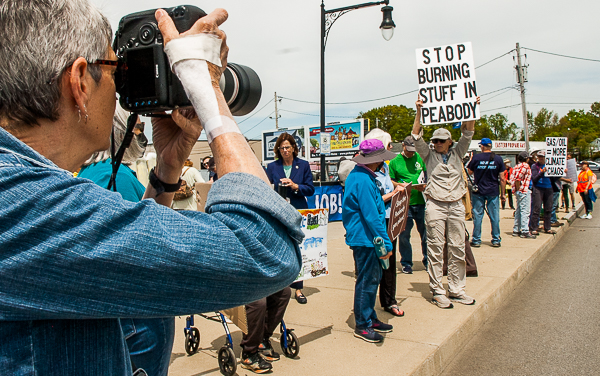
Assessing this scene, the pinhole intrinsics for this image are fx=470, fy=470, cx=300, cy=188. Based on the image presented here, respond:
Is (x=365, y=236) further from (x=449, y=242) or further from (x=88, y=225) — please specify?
(x=88, y=225)

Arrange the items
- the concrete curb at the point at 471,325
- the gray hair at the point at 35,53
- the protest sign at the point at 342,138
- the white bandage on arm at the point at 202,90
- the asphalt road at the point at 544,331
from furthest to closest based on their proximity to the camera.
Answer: the protest sign at the point at 342,138
the asphalt road at the point at 544,331
the concrete curb at the point at 471,325
the white bandage on arm at the point at 202,90
the gray hair at the point at 35,53

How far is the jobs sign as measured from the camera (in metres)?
6.32

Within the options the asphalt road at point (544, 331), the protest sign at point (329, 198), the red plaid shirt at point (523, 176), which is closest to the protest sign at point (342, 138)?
the red plaid shirt at point (523, 176)

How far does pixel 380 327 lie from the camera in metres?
4.36

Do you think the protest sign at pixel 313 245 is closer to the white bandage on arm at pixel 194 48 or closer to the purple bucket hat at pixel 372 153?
the purple bucket hat at pixel 372 153

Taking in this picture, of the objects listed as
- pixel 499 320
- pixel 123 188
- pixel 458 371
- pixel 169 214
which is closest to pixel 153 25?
pixel 169 214

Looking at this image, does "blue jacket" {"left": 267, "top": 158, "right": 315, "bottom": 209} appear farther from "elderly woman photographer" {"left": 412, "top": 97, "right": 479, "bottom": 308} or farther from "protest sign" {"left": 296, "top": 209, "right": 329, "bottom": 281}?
"elderly woman photographer" {"left": 412, "top": 97, "right": 479, "bottom": 308}

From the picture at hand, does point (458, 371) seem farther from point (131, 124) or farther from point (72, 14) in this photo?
point (72, 14)

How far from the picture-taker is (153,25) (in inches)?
44.3

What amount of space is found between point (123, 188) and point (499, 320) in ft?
15.4

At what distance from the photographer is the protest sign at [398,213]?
4.82 meters

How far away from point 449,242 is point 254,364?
2.89 meters

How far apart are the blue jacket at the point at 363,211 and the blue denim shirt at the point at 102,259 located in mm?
3394

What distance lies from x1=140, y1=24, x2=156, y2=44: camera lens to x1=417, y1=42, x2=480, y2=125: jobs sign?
554cm
